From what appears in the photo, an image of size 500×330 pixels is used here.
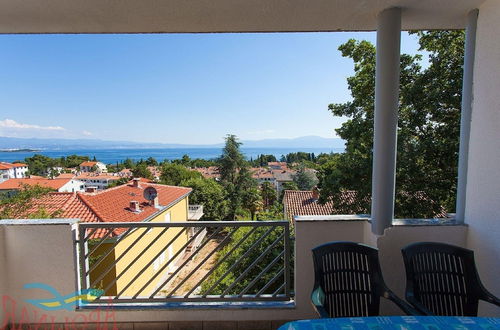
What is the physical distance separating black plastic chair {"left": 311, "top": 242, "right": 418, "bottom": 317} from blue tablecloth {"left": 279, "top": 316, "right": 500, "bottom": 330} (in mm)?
453

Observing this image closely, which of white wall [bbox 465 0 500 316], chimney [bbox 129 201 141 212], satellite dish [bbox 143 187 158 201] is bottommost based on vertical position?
chimney [bbox 129 201 141 212]

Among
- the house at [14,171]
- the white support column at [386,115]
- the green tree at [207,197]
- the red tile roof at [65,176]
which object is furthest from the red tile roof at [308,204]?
the red tile roof at [65,176]

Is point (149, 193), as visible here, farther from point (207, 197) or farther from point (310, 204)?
point (207, 197)

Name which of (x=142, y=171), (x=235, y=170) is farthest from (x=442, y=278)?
(x=235, y=170)

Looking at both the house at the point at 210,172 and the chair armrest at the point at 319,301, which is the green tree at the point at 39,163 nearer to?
the house at the point at 210,172

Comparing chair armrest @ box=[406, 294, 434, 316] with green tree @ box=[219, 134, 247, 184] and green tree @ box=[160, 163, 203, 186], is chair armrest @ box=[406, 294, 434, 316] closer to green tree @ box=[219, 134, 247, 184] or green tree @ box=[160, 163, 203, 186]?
green tree @ box=[160, 163, 203, 186]

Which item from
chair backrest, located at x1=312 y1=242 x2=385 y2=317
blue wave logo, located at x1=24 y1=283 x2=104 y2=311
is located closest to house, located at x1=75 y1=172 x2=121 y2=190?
Answer: blue wave logo, located at x1=24 y1=283 x2=104 y2=311

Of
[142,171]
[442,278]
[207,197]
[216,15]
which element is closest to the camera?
[442,278]

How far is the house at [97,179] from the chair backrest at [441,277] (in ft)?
72.8

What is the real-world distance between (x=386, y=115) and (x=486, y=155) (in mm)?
706

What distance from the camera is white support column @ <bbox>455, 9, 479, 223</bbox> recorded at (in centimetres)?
181

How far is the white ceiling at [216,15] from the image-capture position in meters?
1.65

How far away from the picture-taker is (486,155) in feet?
5.60

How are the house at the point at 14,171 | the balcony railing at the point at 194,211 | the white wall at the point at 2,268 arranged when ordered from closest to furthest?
the white wall at the point at 2,268, the house at the point at 14,171, the balcony railing at the point at 194,211
